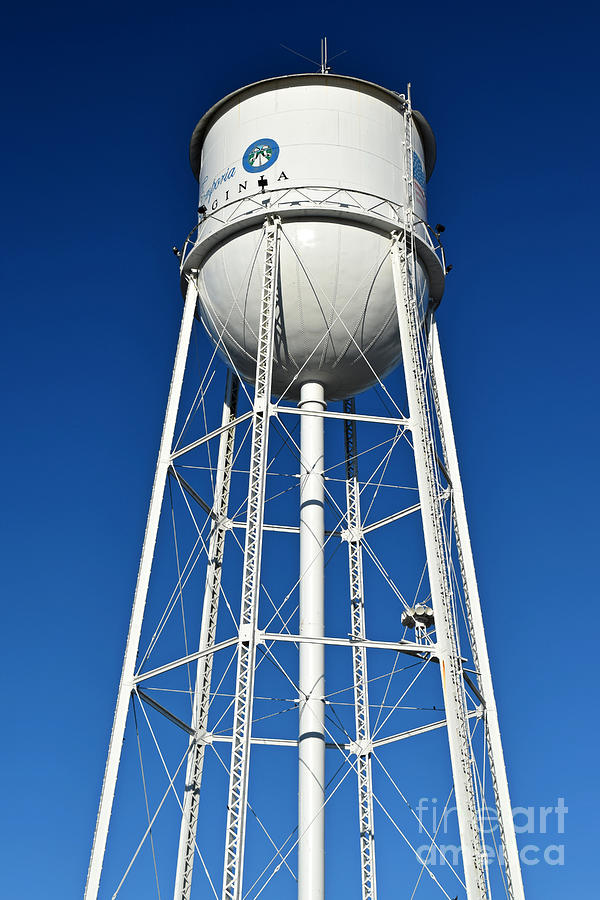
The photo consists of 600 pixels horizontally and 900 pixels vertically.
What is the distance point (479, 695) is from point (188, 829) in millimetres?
4696

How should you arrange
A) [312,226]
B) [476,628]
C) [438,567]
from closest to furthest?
[438,567], [476,628], [312,226]

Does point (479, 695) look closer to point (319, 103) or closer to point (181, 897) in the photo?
point (181, 897)

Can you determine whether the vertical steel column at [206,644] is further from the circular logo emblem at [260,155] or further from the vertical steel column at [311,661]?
the circular logo emblem at [260,155]

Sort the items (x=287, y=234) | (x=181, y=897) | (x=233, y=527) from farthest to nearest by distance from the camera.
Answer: (x=233, y=527), (x=287, y=234), (x=181, y=897)

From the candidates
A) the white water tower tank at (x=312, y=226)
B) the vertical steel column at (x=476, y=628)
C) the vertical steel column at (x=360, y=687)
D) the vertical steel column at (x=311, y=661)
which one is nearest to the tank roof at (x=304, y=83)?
the white water tower tank at (x=312, y=226)

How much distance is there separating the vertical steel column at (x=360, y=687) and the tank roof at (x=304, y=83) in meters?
5.41

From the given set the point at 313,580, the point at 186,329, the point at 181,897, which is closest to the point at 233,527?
the point at 313,580

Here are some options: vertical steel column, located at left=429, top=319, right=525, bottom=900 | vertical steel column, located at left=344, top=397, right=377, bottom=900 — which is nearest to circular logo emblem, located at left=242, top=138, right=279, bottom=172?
vertical steel column, located at left=429, top=319, right=525, bottom=900

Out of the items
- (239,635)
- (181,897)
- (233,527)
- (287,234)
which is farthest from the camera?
(233,527)

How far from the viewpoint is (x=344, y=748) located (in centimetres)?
1623

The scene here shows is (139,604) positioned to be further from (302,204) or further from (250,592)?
(302,204)

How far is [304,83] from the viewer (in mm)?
16719

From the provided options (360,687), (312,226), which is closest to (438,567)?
(360,687)

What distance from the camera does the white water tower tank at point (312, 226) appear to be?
1556 centimetres
